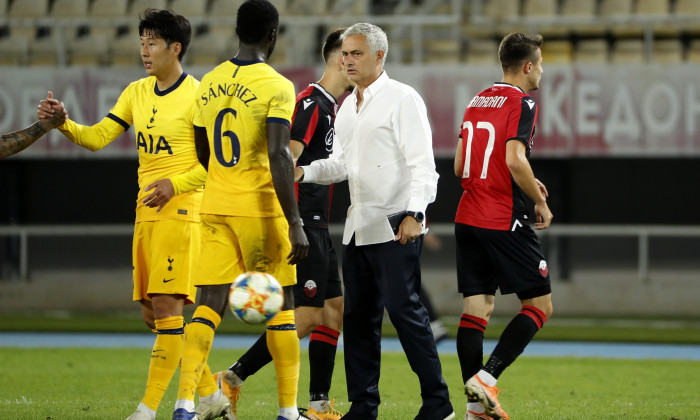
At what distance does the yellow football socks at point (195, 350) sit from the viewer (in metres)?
5.30

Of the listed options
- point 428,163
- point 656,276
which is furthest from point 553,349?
point 428,163

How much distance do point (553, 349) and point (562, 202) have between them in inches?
242

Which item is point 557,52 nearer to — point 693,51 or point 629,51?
point 629,51

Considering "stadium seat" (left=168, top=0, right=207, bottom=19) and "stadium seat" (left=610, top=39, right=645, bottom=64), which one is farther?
"stadium seat" (left=168, top=0, right=207, bottom=19)

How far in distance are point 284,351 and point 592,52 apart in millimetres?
12950

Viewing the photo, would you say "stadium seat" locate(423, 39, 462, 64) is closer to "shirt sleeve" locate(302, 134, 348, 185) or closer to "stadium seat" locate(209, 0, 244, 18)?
"stadium seat" locate(209, 0, 244, 18)

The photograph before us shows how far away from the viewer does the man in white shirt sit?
5750 millimetres

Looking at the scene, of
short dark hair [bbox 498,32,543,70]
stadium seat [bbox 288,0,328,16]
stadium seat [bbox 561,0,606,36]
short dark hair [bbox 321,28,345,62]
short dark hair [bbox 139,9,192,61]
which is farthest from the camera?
stadium seat [bbox 288,0,328,16]

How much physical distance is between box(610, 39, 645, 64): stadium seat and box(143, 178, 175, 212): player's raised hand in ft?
40.5

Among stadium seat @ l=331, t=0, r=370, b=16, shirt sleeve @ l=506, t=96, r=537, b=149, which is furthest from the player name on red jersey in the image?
stadium seat @ l=331, t=0, r=370, b=16

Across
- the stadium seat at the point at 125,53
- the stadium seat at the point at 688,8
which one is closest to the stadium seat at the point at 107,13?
the stadium seat at the point at 125,53

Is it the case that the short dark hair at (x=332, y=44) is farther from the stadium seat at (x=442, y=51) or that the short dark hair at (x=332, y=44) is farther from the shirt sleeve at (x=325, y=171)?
the stadium seat at (x=442, y=51)

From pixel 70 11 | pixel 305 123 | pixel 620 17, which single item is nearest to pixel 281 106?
pixel 305 123

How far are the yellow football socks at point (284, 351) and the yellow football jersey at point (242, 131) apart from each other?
602mm
